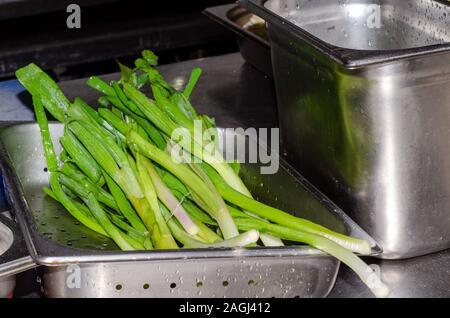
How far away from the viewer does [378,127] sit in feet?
4.66

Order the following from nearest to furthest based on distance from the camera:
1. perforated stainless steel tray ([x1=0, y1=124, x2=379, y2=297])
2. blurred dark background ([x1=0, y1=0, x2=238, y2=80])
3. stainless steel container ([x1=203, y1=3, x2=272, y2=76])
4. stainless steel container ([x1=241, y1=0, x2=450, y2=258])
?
perforated stainless steel tray ([x1=0, y1=124, x2=379, y2=297]), stainless steel container ([x1=241, y1=0, x2=450, y2=258]), stainless steel container ([x1=203, y1=3, x2=272, y2=76]), blurred dark background ([x1=0, y1=0, x2=238, y2=80])

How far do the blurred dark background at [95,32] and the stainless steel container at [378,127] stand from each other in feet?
6.49

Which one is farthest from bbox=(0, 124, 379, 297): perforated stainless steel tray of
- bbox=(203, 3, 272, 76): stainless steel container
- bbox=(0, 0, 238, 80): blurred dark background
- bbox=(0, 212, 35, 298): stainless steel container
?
bbox=(0, 0, 238, 80): blurred dark background

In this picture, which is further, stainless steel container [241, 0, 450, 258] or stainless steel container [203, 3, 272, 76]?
stainless steel container [203, 3, 272, 76]

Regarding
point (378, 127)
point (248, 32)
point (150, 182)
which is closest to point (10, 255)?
point (150, 182)

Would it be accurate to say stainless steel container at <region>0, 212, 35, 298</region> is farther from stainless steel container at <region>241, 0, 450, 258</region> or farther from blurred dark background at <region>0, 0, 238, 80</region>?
blurred dark background at <region>0, 0, 238, 80</region>

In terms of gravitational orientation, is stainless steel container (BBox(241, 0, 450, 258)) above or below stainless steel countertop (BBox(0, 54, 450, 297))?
above

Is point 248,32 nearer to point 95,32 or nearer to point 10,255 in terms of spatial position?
point 10,255

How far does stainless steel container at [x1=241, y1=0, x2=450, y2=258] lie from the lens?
54.6 inches

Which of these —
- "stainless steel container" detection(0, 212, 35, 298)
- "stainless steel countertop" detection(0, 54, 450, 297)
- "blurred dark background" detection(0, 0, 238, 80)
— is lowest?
"blurred dark background" detection(0, 0, 238, 80)

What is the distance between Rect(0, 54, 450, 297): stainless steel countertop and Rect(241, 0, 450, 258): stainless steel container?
41mm

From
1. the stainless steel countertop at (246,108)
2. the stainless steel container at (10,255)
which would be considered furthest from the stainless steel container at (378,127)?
the stainless steel container at (10,255)

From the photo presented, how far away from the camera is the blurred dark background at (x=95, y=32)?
3473mm

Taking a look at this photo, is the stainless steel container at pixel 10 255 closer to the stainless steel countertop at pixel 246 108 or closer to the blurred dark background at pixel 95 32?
the stainless steel countertop at pixel 246 108
